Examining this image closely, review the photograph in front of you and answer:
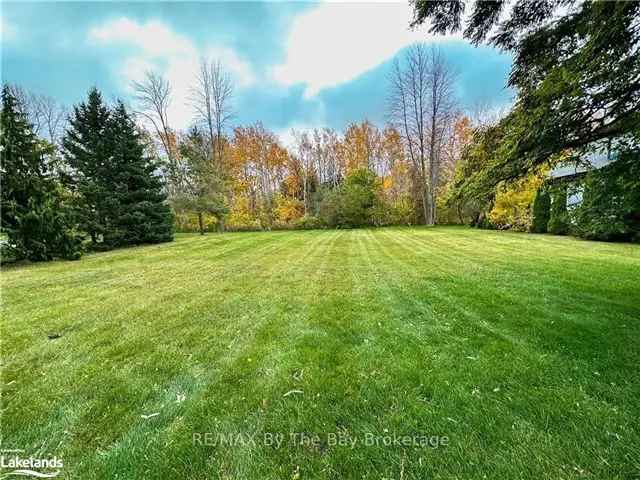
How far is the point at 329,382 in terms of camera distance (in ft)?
7.41

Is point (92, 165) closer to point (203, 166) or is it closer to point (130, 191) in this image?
point (130, 191)

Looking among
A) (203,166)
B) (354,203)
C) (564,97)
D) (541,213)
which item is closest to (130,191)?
(203,166)

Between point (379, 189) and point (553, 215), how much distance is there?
13365 mm

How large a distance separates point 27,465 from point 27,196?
32.3ft

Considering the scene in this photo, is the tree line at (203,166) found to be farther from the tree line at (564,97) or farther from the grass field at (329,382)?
the tree line at (564,97)

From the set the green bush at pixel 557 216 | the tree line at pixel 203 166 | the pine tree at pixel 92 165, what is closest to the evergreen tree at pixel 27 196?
the tree line at pixel 203 166

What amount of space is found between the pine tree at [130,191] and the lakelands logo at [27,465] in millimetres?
12627

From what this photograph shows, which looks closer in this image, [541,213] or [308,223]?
[541,213]

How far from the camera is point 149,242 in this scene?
13.7 meters

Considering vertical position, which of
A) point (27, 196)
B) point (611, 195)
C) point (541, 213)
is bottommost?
point (541, 213)

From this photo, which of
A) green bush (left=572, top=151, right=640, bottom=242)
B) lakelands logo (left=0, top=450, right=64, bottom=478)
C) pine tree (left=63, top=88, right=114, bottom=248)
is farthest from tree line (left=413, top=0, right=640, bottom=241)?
pine tree (left=63, top=88, right=114, bottom=248)

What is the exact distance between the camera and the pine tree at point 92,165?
11.3 metres

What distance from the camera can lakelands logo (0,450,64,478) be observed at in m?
1.50

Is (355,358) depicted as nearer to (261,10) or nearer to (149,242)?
(261,10)
